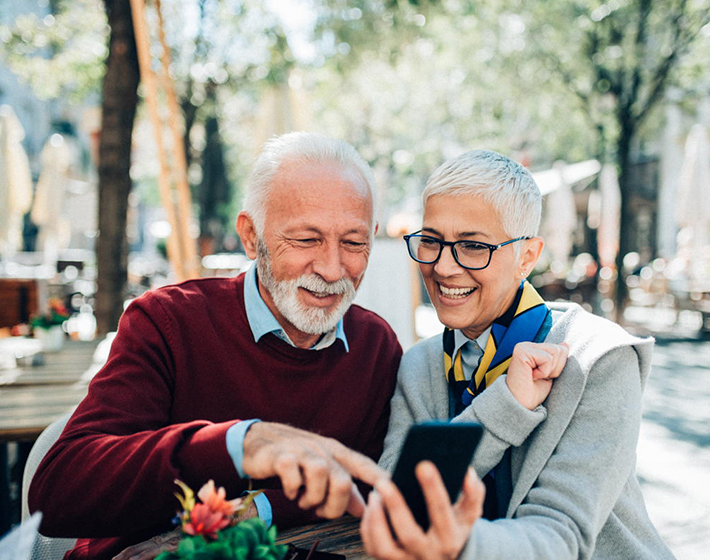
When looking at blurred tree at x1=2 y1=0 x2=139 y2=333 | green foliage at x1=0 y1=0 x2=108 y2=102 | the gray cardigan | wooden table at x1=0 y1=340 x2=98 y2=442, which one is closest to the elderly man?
the gray cardigan

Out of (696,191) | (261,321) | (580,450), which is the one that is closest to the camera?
(580,450)

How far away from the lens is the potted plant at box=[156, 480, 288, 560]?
99 cm

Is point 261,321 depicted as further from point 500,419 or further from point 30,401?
point 30,401

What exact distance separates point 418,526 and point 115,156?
585 centimetres

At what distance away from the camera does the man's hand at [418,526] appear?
42.6 inches

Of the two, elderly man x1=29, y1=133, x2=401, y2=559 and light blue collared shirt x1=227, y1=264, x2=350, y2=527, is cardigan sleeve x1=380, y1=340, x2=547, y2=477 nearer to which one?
elderly man x1=29, y1=133, x2=401, y2=559

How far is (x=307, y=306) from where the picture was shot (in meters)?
2.12

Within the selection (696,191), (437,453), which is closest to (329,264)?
(437,453)

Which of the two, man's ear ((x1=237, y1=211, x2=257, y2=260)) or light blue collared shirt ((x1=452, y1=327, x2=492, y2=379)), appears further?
man's ear ((x1=237, y1=211, x2=257, y2=260))

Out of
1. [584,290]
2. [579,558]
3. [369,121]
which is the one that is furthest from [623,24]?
[369,121]

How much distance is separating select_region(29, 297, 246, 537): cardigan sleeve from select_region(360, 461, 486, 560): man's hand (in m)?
0.43

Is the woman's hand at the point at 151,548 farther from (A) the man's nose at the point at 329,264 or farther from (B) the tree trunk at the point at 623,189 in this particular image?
(B) the tree trunk at the point at 623,189

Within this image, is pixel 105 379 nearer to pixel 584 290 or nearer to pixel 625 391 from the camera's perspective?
pixel 625 391

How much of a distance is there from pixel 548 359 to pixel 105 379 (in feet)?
4.42
